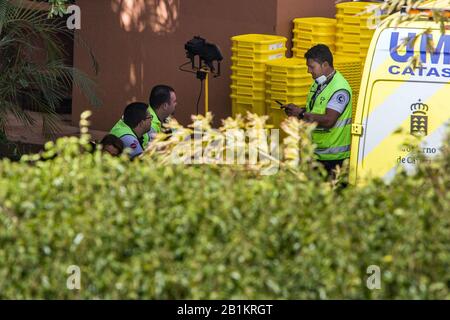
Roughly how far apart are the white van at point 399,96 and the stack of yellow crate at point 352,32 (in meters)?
3.45

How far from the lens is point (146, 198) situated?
17.1 ft

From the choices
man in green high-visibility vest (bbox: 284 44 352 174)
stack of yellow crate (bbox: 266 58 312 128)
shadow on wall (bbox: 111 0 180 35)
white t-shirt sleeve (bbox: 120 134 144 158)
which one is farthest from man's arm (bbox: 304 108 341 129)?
shadow on wall (bbox: 111 0 180 35)

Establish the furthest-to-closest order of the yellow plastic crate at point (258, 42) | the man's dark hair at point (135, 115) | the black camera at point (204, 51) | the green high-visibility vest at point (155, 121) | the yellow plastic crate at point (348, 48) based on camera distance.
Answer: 1. the yellow plastic crate at point (348, 48)
2. the yellow plastic crate at point (258, 42)
3. the black camera at point (204, 51)
4. the green high-visibility vest at point (155, 121)
5. the man's dark hair at point (135, 115)

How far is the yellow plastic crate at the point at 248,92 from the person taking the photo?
11.9 meters

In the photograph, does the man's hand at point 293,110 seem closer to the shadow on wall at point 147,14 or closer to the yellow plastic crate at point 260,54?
the yellow plastic crate at point 260,54

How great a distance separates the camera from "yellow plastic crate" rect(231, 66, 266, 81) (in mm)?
11867

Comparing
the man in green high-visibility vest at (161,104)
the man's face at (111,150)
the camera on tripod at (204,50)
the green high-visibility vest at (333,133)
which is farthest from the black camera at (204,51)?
the man's face at (111,150)

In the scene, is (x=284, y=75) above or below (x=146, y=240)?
above

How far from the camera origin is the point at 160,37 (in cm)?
1395

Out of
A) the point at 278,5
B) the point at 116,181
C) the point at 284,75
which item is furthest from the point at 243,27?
the point at 116,181

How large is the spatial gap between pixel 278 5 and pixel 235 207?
765 centimetres

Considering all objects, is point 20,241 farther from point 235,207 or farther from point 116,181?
point 235,207

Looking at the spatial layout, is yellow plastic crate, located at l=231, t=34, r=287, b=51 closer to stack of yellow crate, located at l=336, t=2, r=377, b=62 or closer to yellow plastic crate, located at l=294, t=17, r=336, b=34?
yellow plastic crate, located at l=294, t=17, r=336, b=34

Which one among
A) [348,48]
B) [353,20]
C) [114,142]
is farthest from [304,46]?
[114,142]
